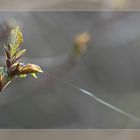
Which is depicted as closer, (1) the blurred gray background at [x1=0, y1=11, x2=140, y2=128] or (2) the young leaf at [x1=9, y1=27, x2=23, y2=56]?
(2) the young leaf at [x1=9, y1=27, x2=23, y2=56]

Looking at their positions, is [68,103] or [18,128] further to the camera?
[68,103]

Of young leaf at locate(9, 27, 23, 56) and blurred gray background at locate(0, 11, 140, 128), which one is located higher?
blurred gray background at locate(0, 11, 140, 128)

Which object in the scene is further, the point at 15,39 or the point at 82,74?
the point at 82,74

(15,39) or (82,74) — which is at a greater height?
(82,74)

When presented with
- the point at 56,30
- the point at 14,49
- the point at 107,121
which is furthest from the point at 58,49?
the point at 14,49

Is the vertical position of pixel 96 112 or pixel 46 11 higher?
pixel 46 11

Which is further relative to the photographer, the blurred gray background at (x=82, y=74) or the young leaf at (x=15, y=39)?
the blurred gray background at (x=82, y=74)

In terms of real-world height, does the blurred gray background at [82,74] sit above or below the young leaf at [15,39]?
above
